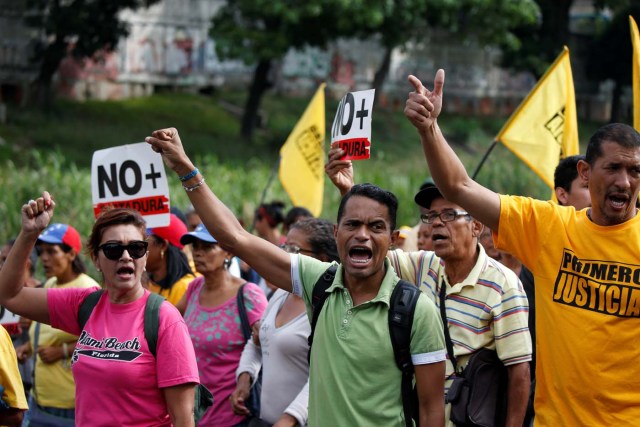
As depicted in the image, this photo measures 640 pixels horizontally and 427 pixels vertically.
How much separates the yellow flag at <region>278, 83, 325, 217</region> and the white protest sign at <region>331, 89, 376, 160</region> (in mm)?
5018

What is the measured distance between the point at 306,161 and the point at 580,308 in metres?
6.89

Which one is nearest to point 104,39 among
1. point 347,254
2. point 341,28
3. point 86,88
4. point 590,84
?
point 86,88

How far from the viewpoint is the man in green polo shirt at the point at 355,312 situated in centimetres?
415

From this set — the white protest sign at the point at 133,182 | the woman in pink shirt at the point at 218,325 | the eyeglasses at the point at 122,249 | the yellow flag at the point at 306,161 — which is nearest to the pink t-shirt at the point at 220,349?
the woman in pink shirt at the point at 218,325

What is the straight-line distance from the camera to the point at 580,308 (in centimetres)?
419

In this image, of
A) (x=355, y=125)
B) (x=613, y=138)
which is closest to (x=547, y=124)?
(x=355, y=125)

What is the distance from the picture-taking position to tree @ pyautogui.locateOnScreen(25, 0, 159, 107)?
26.1 metres

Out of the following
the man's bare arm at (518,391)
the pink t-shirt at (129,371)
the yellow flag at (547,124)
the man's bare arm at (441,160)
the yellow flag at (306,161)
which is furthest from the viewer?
the yellow flag at (306,161)

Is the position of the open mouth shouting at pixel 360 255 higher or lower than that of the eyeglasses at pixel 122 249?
higher

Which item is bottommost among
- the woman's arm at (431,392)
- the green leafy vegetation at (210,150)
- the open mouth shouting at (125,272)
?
the green leafy vegetation at (210,150)

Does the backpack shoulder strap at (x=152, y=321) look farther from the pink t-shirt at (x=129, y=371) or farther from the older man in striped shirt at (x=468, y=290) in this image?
the older man in striped shirt at (x=468, y=290)

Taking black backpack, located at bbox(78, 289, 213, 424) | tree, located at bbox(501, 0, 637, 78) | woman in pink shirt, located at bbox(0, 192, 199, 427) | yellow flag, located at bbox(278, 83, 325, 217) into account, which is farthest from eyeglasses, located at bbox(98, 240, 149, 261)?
tree, located at bbox(501, 0, 637, 78)

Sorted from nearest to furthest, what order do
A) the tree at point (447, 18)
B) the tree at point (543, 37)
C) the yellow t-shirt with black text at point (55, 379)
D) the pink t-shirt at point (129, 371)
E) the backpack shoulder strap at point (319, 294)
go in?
the backpack shoulder strap at point (319, 294)
the pink t-shirt at point (129, 371)
the yellow t-shirt with black text at point (55, 379)
the tree at point (447, 18)
the tree at point (543, 37)

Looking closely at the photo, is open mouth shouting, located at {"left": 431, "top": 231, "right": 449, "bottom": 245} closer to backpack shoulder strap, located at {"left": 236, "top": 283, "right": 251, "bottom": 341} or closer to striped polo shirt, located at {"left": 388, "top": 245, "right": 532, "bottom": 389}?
striped polo shirt, located at {"left": 388, "top": 245, "right": 532, "bottom": 389}
